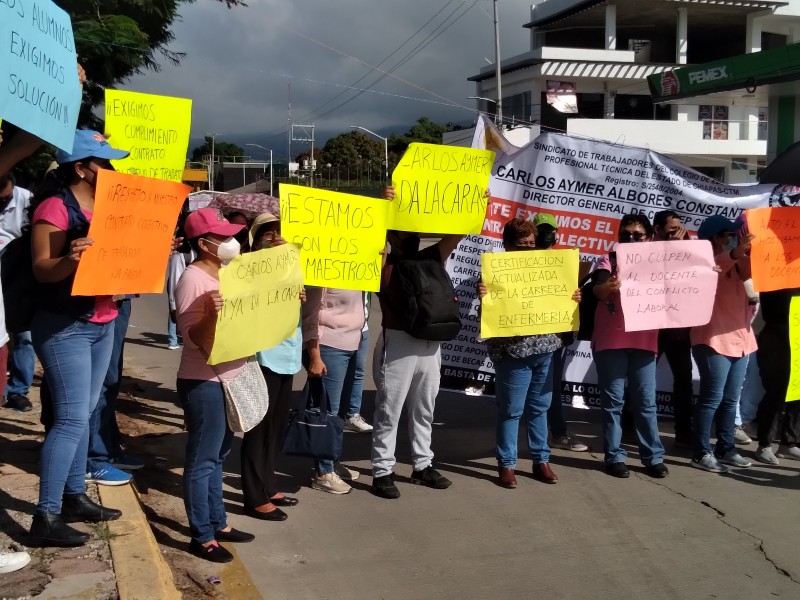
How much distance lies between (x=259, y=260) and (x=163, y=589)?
1.63m

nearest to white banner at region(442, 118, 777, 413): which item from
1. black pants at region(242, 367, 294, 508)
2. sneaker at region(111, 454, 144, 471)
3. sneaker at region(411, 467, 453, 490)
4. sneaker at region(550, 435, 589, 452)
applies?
sneaker at region(550, 435, 589, 452)

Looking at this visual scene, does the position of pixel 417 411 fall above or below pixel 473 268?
below

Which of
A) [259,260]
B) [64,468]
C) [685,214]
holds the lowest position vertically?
[64,468]

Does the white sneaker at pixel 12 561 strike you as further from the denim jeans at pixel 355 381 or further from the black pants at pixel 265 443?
the denim jeans at pixel 355 381

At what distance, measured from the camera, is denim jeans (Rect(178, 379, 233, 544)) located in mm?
4328

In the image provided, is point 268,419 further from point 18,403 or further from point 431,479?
point 18,403

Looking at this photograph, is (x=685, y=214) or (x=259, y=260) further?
(x=685, y=214)

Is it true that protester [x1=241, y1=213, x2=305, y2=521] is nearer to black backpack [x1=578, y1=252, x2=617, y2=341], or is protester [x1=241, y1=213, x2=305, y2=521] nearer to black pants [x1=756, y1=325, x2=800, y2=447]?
black backpack [x1=578, y1=252, x2=617, y2=341]

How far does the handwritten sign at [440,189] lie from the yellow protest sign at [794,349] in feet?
7.72

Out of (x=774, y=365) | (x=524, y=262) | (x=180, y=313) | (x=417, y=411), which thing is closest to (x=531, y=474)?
(x=417, y=411)

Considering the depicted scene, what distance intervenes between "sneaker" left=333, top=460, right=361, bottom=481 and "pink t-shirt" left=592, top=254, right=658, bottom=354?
1948 mm

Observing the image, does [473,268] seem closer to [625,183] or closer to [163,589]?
[625,183]

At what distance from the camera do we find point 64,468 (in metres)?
4.14

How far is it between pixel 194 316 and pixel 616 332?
3.08 meters
